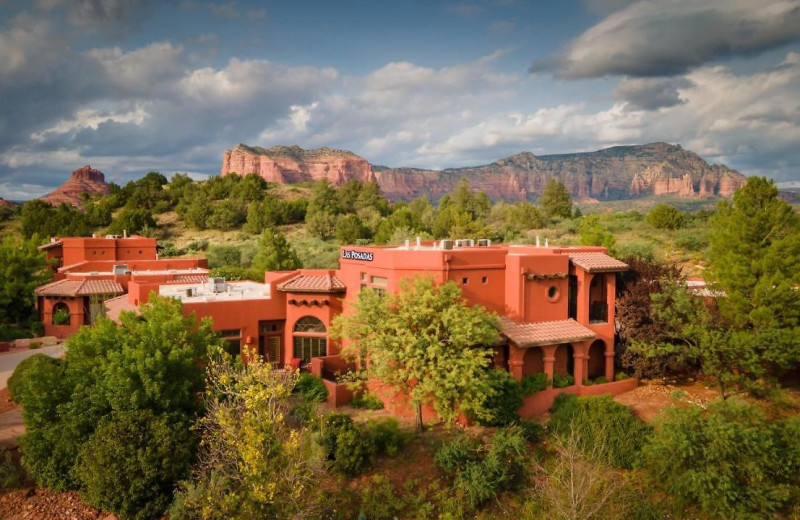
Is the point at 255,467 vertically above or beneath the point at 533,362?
beneath

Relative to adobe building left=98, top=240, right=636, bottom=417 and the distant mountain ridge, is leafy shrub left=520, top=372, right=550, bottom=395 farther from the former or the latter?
the distant mountain ridge

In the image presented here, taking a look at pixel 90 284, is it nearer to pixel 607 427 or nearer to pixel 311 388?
pixel 311 388

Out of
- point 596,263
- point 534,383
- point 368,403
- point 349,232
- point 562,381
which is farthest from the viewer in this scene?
point 349,232

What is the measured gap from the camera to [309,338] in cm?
2967

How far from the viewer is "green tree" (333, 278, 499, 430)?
21.7 metres

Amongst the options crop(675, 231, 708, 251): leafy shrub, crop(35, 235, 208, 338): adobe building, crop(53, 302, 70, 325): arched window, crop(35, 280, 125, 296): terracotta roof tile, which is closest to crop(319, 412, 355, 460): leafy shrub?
crop(35, 235, 208, 338): adobe building

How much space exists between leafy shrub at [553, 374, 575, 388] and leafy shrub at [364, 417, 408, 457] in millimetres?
8444

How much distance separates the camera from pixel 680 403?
2552 cm

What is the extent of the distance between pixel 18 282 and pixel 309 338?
2854 centimetres

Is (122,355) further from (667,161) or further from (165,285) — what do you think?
(667,161)

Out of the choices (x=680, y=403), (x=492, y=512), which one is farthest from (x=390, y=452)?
(x=680, y=403)

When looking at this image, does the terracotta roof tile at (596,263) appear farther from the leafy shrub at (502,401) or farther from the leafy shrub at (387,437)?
the leafy shrub at (387,437)

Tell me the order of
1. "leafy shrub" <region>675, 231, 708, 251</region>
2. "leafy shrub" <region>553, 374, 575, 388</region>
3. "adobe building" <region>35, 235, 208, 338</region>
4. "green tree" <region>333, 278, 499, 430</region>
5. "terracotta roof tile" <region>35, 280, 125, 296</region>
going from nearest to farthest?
"green tree" <region>333, 278, 499, 430</region>
"leafy shrub" <region>553, 374, 575, 388</region>
"adobe building" <region>35, 235, 208, 338</region>
"terracotta roof tile" <region>35, 280, 125, 296</region>
"leafy shrub" <region>675, 231, 708, 251</region>

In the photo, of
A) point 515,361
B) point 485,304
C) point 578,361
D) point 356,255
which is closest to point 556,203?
point 578,361
